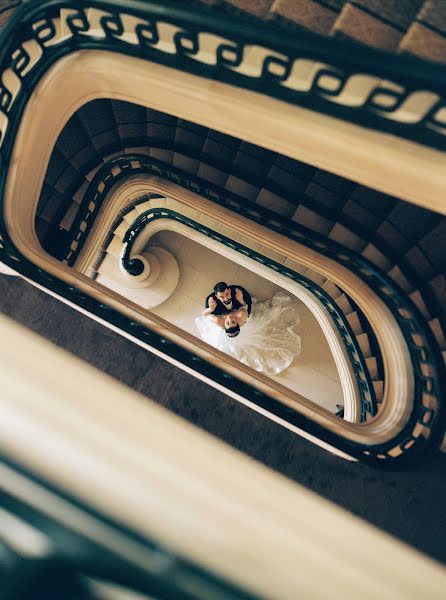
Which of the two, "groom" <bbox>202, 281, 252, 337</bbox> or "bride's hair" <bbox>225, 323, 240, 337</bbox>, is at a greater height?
"groom" <bbox>202, 281, 252, 337</bbox>

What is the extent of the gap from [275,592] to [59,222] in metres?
4.74

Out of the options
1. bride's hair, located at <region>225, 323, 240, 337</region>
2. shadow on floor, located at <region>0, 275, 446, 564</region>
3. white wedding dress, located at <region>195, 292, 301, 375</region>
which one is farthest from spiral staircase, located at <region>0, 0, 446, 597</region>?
bride's hair, located at <region>225, 323, 240, 337</region>

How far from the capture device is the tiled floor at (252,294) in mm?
6418

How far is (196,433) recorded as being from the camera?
1.85 metres

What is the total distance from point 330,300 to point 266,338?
1.47m

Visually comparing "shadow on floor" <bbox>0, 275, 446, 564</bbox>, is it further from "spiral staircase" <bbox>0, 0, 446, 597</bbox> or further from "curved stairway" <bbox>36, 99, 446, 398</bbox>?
"curved stairway" <bbox>36, 99, 446, 398</bbox>

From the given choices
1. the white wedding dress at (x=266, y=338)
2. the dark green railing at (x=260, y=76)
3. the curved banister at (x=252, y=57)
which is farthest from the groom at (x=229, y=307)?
the curved banister at (x=252, y=57)

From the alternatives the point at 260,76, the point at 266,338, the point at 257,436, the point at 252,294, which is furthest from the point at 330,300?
the point at 260,76

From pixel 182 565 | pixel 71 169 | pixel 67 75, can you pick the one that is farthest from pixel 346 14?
pixel 71 169

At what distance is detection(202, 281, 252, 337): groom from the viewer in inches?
235

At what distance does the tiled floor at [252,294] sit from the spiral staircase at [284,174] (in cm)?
121

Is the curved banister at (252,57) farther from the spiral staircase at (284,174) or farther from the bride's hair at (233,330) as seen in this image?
the bride's hair at (233,330)

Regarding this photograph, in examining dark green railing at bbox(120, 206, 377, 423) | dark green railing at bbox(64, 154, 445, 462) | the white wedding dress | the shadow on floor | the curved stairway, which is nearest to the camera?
the shadow on floor

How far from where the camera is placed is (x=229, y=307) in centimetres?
609
